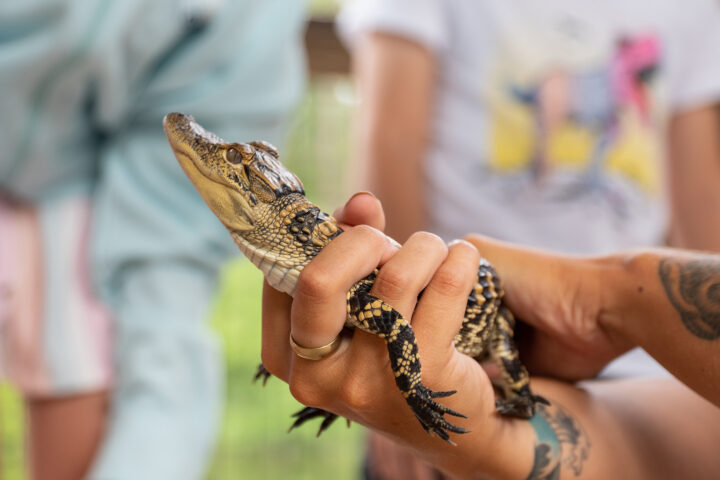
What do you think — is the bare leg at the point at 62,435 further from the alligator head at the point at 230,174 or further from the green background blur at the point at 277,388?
the alligator head at the point at 230,174

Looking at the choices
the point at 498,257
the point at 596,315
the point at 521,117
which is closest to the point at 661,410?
the point at 596,315

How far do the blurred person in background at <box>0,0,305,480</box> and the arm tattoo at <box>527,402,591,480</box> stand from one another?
2.05ft

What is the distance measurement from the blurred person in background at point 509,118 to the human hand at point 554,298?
0.47 m

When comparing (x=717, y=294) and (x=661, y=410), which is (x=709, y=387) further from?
(x=661, y=410)

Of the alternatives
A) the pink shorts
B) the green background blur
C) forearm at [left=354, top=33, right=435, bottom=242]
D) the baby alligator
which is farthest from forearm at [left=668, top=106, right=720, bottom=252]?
the pink shorts

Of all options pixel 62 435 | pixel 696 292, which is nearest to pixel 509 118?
pixel 696 292

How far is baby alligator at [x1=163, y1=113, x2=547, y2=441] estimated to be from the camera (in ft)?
2.47

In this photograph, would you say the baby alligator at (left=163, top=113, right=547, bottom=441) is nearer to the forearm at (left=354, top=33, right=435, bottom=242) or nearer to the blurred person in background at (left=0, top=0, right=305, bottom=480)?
the blurred person in background at (left=0, top=0, right=305, bottom=480)

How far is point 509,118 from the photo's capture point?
5.07 ft

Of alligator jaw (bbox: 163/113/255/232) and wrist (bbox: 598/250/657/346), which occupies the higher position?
alligator jaw (bbox: 163/113/255/232)

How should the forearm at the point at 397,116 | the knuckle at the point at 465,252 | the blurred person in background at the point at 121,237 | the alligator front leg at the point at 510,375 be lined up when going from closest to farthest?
1. the knuckle at the point at 465,252
2. the alligator front leg at the point at 510,375
3. the blurred person in background at the point at 121,237
4. the forearm at the point at 397,116

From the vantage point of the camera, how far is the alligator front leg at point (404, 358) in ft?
2.45

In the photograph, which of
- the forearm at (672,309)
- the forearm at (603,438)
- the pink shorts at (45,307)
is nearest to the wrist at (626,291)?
the forearm at (672,309)

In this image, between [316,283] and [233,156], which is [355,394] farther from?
[233,156]
